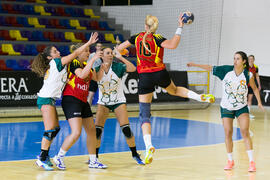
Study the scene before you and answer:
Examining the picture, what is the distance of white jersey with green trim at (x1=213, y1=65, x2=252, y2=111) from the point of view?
759cm

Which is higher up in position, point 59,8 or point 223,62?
point 59,8

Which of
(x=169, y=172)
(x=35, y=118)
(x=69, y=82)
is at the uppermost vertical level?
(x=69, y=82)

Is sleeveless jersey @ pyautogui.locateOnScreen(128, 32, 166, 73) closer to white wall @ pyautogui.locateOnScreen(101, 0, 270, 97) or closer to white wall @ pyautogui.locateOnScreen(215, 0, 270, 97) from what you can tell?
white wall @ pyautogui.locateOnScreen(101, 0, 270, 97)

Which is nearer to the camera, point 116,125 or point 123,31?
point 116,125

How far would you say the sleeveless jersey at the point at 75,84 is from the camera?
7.47 meters

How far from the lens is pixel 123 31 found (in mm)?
22172

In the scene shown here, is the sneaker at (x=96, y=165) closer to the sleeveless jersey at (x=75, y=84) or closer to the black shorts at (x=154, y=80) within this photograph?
the sleeveless jersey at (x=75, y=84)

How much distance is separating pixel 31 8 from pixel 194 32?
22.8 ft

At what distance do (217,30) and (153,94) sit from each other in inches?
201

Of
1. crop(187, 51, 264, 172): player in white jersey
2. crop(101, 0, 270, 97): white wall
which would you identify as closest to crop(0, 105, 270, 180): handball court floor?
crop(187, 51, 264, 172): player in white jersey

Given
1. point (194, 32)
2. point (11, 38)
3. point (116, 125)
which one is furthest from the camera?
point (194, 32)

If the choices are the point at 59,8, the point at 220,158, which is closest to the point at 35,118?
the point at 220,158

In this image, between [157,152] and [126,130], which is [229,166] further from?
Result: [157,152]

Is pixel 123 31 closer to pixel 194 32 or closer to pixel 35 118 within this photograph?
pixel 194 32
